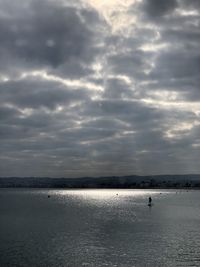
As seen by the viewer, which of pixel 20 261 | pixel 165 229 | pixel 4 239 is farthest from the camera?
pixel 165 229

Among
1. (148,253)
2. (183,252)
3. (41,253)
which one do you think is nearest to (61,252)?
(41,253)

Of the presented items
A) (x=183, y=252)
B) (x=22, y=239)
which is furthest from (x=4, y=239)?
(x=183, y=252)

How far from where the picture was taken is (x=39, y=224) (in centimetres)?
12288

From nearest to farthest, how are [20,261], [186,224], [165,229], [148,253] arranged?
[20,261]
[148,253]
[165,229]
[186,224]

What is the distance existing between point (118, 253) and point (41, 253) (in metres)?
15.7

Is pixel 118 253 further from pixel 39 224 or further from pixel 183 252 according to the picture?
pixel 39 224

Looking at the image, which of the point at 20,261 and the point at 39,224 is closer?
the point at 20,261

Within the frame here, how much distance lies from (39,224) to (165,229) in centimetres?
4317

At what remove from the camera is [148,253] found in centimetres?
7206

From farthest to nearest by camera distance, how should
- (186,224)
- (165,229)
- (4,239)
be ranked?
(186,224) < (165,229) < (4,239)

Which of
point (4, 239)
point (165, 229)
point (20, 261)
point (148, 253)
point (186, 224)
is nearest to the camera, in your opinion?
point (20, 261)

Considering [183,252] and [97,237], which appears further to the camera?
[97,237]

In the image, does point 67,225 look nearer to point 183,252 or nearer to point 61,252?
point 61,252

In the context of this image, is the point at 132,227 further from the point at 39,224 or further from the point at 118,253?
the point at 118,253
